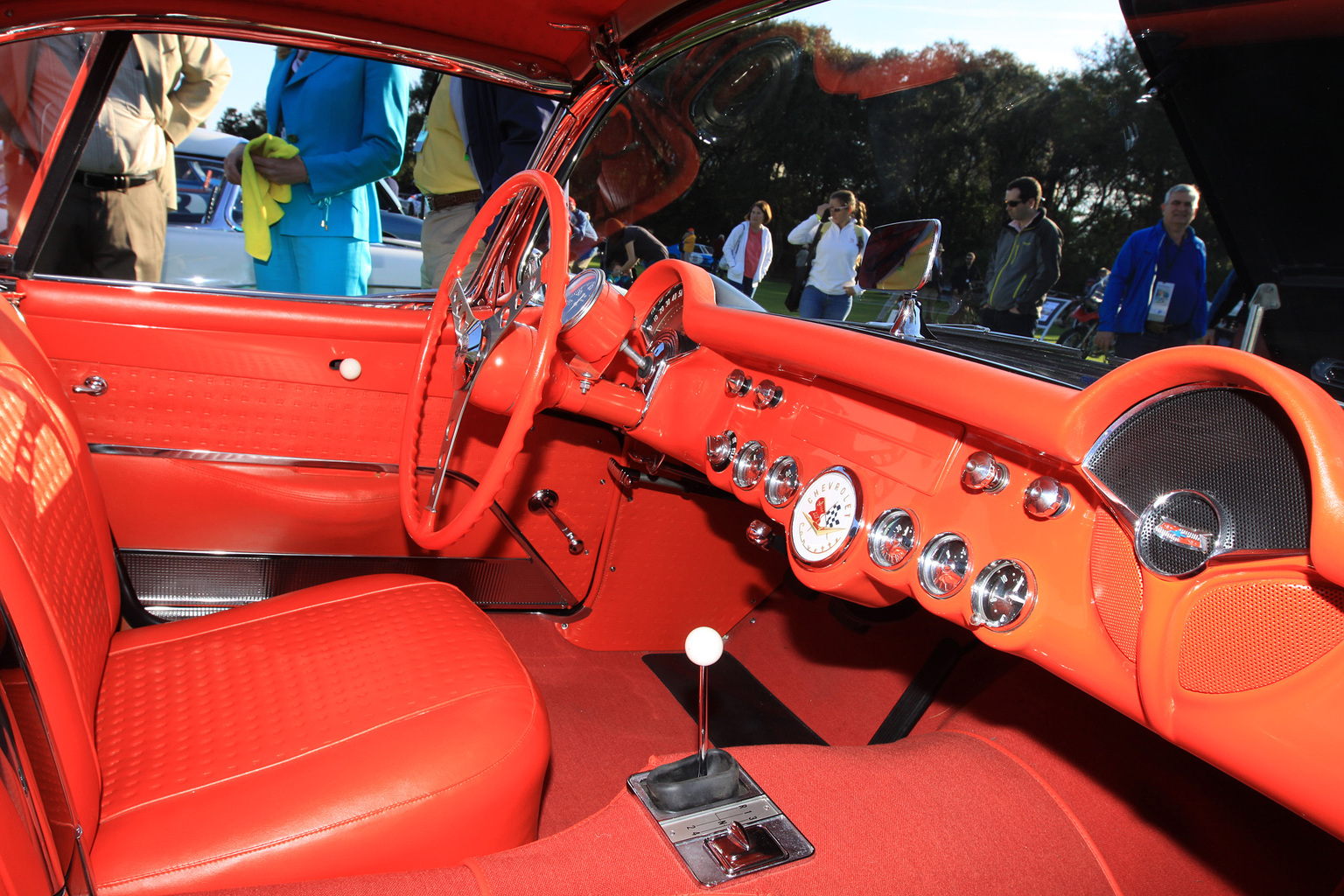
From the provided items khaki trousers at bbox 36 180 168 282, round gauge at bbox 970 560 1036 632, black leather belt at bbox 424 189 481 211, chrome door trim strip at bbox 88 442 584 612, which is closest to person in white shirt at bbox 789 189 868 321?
round gauge at bbox 970 560 1036 632

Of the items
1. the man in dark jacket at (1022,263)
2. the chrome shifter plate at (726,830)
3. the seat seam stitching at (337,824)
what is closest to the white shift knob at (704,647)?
the chrome shifter plate at (726,830)

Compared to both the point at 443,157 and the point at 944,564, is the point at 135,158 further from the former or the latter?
the point at 944,564

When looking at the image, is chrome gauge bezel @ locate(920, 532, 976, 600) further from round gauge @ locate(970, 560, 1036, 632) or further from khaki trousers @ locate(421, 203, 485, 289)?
khaki trousers @ locate(421, 203, 485, 289)

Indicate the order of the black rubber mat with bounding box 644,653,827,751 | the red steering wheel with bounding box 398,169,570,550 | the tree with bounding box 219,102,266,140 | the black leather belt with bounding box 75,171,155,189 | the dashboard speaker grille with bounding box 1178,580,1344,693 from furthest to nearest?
1. the tree with bounding box 219,102,266,140
2. the black rubber mat with bounding box 644,653,827,751
3. the black leather belt with bounding box 75,171,155,189
4. the red steering wheel with bounding box 398,169,570,550
5. the dashboard speaker grille with bounding box 1178,580,1344,693

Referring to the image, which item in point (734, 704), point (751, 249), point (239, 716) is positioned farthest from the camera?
point (734, 704)

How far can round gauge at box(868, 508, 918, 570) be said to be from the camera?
122 centimetres

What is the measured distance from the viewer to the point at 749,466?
5.08ft

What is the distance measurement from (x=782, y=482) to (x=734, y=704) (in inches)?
32.8

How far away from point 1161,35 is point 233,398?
169cm

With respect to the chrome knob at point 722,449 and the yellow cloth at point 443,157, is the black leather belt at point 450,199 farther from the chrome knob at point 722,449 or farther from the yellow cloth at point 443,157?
the chrome knob at point 722,449

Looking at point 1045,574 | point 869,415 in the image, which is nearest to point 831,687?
point 869,415

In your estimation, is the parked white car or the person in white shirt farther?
the parked white car

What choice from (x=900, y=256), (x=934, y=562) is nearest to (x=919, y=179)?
(x=900, y=256)

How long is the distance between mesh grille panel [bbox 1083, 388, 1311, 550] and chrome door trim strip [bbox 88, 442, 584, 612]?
116 centimetres
